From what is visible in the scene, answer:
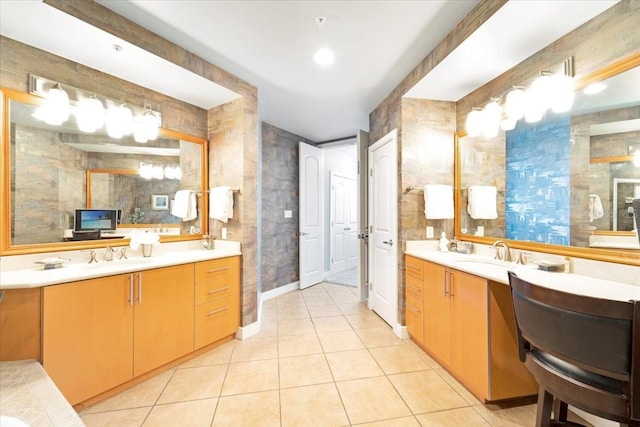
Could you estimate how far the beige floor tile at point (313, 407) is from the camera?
154 cm

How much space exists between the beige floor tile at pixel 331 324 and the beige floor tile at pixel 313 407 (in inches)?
37.3

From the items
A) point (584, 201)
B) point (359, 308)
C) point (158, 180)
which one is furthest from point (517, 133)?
point (158, 180)

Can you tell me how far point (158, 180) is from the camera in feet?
8.14

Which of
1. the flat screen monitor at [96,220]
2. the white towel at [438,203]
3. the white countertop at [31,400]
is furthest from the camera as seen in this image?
the white towel at [438,203]

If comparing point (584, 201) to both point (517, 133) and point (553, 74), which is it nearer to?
point (517, 133)

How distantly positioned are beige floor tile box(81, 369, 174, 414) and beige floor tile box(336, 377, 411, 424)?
130 cm

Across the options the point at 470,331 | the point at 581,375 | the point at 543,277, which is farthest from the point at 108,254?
the point at 543,277

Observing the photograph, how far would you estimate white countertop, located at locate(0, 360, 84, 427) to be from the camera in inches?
36.3

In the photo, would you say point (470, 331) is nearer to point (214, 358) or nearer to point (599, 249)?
point (599, 249)

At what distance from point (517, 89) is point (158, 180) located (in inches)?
126

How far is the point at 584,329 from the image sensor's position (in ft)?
2.80

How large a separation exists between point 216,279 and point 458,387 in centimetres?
216

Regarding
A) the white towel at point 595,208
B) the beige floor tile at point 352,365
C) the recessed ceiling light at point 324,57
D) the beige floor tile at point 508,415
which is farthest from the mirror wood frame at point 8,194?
the white towel at point 595,208

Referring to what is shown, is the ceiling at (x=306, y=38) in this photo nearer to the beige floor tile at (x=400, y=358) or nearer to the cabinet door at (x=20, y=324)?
the cabinet door at (x=20, y=324)
